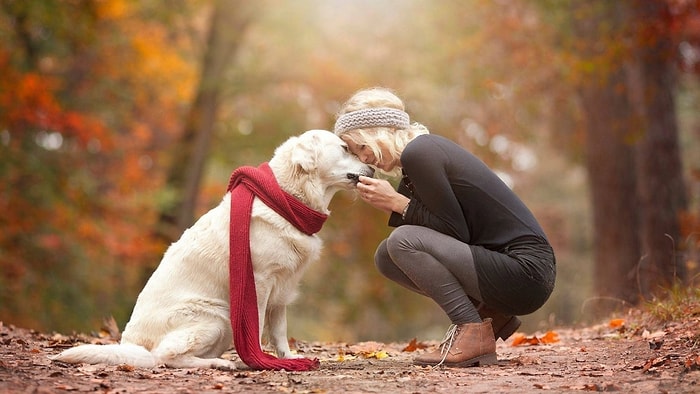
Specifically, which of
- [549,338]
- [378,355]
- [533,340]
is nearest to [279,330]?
[378,355]

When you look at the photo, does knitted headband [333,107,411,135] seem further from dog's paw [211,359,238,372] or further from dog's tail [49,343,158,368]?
dog's tail [49,343,158,368]

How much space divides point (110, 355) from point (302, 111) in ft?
39.4

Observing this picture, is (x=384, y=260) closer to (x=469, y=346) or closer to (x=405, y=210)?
(x=405, y=210)

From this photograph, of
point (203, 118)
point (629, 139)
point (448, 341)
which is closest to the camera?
point (448, 341)

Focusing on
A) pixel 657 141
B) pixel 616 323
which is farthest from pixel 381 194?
pixel 657 141

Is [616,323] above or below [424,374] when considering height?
above

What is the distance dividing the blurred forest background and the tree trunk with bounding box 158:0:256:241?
0.04 meters

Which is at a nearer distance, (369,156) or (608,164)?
(369,156)

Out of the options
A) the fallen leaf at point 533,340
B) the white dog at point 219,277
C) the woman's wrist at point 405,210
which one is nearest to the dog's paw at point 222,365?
the white dog at point 219,277

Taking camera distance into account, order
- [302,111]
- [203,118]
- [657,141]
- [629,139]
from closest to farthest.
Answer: [629,139]
[657,141]
[203,118]
[302,111]

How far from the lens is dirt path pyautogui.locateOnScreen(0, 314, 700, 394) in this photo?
3719 millimetres

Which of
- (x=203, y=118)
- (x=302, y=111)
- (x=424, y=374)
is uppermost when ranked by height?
(x=302, y=111)

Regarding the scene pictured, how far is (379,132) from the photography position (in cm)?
485

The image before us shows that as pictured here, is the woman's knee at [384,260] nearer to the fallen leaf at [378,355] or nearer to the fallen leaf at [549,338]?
the fallen leaf at [378,355]
